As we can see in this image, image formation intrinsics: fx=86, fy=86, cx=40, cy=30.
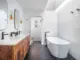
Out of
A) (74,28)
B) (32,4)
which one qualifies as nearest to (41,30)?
(32,4)

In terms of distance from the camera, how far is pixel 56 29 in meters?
5.74

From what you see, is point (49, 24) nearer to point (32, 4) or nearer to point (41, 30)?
point (41, 30)

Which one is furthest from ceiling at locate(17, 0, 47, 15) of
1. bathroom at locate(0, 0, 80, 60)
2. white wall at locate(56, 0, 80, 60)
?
white wall at locate(56, 0, 80, 60)

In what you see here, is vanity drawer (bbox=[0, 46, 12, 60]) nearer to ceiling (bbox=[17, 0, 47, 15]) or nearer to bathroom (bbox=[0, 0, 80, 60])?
bathroom (bbox=[0, 0, 80, 60])

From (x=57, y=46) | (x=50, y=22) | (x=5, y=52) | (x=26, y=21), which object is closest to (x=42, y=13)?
(x=50, y=22)

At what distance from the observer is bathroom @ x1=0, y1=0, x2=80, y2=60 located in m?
2.41

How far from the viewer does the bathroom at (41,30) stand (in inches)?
94.7

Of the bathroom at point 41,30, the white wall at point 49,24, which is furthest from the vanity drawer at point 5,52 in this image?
the white wall at point 49,24

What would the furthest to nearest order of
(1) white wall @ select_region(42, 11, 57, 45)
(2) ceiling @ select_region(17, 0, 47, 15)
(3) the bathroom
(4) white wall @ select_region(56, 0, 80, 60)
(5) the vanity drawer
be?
1. (1) white wall @ select_region(42, 11, 57, 45)
2. (2) ceiling @ select_region(17, 0, 47, 15)
3. (4) white wall @ select_region(56, 0, 80, 60)
4. (3) the bathroom
5. (5) the vanity drawer

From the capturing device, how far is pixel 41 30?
5844 millimetres

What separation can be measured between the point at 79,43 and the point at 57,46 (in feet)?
2.69

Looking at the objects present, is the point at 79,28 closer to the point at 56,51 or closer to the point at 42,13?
the point at 56,51

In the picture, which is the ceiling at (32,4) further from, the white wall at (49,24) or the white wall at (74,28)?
the white wall at (74,28)

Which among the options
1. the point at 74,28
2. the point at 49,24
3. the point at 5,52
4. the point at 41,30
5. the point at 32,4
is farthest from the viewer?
the point at 41,30
